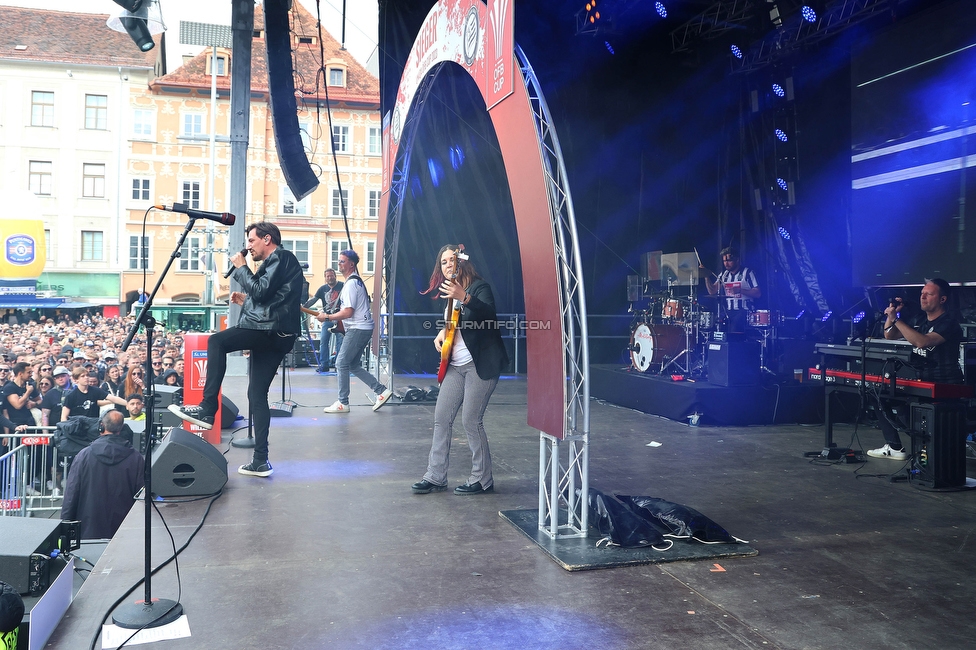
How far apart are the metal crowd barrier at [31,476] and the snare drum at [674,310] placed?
7824mm

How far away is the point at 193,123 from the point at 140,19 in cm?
2967

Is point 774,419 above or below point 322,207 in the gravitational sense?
below

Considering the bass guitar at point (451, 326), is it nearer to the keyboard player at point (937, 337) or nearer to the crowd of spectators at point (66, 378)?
the keyboard player at point (937, 337)

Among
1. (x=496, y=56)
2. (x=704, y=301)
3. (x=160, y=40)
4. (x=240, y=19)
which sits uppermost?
(x=160, y=40)

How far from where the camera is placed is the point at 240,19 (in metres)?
9.71

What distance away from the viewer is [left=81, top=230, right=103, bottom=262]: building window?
117 feet

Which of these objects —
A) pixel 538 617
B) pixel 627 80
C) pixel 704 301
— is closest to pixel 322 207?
pixel 627 80

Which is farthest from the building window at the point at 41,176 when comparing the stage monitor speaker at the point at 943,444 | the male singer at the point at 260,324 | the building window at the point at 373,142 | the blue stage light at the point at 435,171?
the stage monitor speaker at the point at 943,444

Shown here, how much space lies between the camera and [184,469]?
210 inches

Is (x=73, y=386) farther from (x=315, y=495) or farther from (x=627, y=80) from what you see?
(x=627, y=80)

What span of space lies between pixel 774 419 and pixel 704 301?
205 centimetres

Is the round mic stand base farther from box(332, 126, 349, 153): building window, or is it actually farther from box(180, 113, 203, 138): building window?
box(180, 113, 203, 138): building window

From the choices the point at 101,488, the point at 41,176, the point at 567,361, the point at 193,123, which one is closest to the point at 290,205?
the point at 193,123

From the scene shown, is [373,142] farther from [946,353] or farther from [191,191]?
[946,353]
